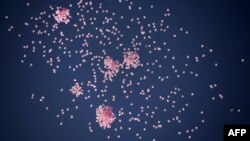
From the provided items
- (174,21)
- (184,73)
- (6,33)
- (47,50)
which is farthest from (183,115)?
(6,33)

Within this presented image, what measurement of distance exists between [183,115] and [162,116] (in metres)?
0.19

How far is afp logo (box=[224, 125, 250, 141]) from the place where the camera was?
2803 mm

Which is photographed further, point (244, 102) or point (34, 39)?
point (34, 39)

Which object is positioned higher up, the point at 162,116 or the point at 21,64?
the point at 21,64

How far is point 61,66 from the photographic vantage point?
306cm

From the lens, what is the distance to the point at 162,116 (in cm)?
297

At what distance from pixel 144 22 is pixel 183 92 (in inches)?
28.8

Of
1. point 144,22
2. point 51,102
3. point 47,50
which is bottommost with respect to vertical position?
point 51,102

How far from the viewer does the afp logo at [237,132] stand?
110 inches

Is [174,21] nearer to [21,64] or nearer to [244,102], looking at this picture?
[244,102]

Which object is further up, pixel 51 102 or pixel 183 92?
pixel 183 92

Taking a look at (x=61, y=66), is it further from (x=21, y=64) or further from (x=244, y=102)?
(x=244, y=102)

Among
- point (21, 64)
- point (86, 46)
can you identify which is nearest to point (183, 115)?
point (86, 46)

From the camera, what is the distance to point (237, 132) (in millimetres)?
2840
